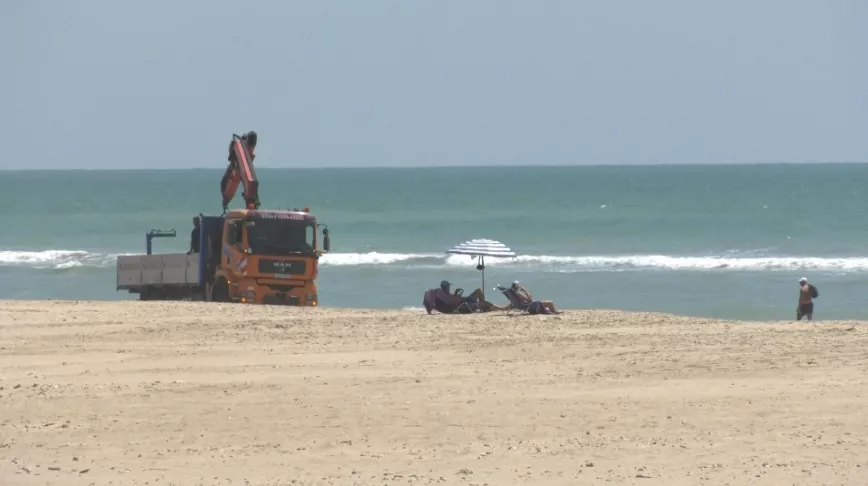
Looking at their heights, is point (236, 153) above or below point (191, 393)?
above

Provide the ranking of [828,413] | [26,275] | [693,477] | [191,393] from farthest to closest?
[26,275]
[191,393]
[828,413]
[693,477]

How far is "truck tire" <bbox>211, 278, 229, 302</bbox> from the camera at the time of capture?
25422mm

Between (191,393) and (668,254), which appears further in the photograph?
(668,254)

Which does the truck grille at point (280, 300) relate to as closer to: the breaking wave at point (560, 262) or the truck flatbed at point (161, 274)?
the truck flatbed at point (161, 274)

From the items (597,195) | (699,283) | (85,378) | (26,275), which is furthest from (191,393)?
(597,195)

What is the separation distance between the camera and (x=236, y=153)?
90.3 ft

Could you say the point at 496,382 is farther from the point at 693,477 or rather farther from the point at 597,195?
the point at 597,195

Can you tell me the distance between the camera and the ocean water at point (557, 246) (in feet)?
121

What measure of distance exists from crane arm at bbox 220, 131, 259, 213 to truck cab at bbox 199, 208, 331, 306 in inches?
39.9

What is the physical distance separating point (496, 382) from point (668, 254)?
38.5 m

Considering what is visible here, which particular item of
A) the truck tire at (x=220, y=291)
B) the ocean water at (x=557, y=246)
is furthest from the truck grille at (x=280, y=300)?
the ocean water at (x=557, y=246)

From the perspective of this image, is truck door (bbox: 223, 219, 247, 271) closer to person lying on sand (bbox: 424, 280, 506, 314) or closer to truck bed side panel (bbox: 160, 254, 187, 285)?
truck bed side panel (bbox: 160, 254, 187, 285)

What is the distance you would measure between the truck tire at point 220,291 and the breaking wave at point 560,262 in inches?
829

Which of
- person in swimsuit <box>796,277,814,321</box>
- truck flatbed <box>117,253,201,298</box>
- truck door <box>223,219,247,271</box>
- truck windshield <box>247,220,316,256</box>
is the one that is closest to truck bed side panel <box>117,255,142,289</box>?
truck flatbed <box>117,253,201,298</box>
